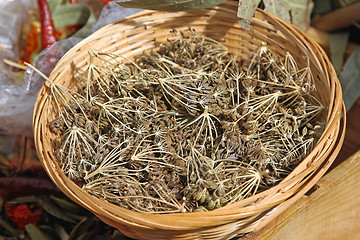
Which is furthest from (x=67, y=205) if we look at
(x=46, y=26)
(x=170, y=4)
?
(x=170, y=4)

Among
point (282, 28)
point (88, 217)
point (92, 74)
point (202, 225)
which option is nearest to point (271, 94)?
point (282, 28)

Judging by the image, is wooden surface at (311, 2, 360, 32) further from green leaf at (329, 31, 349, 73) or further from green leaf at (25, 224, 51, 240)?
green leaf at (25, 224, 51, 240)

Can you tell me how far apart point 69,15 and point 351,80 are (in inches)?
52.3

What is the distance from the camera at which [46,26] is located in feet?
4.88

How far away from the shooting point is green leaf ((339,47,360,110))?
1558 mm

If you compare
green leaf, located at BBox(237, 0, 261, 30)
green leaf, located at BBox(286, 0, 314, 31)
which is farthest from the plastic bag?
green leaf, located at BBox(286, 0, 314, 31)

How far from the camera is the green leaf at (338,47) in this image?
1699mm

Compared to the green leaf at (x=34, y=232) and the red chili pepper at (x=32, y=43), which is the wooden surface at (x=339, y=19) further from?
the green leaf at (x=34, y=232)

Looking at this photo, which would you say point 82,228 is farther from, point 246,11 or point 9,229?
point 246,11

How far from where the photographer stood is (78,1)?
1659 mm

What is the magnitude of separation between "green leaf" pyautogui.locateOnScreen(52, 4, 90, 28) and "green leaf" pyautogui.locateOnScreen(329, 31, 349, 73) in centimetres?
120

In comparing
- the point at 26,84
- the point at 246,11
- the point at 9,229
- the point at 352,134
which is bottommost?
the point at 9,229

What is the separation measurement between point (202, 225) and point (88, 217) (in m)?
0.72

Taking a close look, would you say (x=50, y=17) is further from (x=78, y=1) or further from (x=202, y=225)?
(x=202, y=225)
